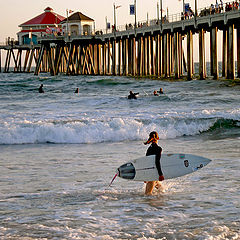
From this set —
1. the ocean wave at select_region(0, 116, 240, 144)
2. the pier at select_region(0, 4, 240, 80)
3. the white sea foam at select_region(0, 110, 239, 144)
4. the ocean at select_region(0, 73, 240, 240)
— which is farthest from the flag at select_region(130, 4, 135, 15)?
the ocean wave at select_region(0, 116, 240, 144)

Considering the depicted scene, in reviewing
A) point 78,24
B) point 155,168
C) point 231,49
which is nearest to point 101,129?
point 155,168

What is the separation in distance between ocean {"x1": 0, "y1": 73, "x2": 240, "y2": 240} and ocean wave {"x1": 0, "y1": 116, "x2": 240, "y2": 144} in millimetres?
33

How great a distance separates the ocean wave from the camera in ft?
58.6

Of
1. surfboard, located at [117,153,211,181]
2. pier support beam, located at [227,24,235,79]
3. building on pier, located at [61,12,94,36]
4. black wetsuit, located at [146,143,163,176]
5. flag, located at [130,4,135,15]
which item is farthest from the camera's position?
building on pier, located at [61,12,94,36]

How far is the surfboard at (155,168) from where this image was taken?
926 cm

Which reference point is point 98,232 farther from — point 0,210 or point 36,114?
point 36,114

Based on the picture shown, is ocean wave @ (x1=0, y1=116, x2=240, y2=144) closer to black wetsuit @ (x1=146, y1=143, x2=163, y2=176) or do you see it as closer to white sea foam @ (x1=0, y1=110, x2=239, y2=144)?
white sea foam @ (x1=0, y1=110, x2=239, y2=144)

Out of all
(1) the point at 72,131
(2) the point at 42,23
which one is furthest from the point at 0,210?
(2) the point at 42,23

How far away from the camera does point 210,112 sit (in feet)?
75.3

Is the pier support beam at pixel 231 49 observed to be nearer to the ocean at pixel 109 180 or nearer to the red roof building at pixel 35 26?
the ocean at pixel 109 180

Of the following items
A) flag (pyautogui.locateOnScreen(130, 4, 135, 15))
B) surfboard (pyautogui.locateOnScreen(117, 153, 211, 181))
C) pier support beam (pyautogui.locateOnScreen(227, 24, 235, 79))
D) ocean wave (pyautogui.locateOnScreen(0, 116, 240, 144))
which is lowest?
ocean wave (pyautogui.locateOnScreen(0, 116, 240, 144))

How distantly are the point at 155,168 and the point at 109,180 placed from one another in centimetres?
155

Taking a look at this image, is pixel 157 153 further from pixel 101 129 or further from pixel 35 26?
pixel 35 26

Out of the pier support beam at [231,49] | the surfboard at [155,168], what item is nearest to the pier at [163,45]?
the pier support beam at [231,49]
